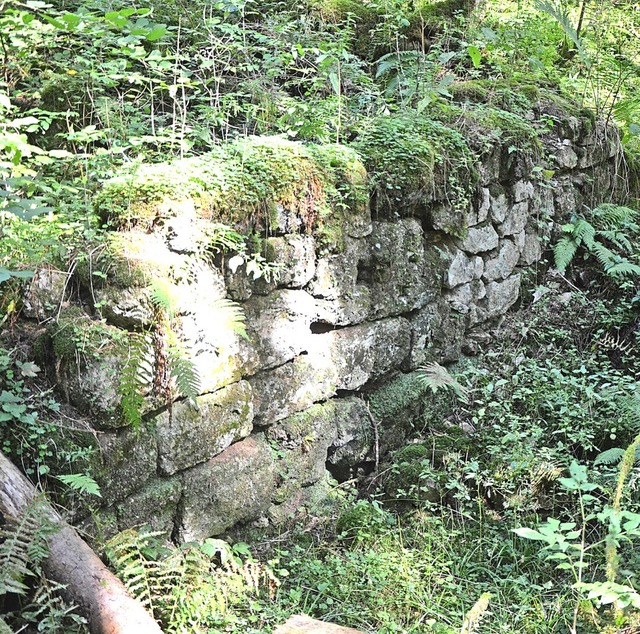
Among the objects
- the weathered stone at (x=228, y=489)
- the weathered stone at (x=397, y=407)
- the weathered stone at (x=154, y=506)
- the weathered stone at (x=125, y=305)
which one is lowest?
the weathered stone at (x=397, y=407)

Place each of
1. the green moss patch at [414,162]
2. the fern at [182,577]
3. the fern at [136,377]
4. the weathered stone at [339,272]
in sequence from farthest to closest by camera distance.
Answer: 1. the green moss patch at [414,162]
2. the weathered stone at [339,272]
3. the fern at [136,377]
4. the fern at [182,577]

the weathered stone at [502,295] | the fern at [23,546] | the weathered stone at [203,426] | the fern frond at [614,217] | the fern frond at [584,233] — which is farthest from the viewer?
the fern frond at [614,217]

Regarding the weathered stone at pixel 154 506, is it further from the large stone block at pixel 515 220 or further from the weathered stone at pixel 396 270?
the large stone block at pixel 515 220

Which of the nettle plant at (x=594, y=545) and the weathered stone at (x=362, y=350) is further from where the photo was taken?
the weathered stone at (x=362, y=350)

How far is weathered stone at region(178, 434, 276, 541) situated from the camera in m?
3.72

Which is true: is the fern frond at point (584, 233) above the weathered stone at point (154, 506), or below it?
above

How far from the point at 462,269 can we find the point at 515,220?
1.00 metres

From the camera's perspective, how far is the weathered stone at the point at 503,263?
6.20m

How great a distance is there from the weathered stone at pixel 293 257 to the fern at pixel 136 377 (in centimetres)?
104

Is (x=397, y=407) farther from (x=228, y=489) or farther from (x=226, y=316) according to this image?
(x=226, y=316)

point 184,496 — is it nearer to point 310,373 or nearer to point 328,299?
point 310,373

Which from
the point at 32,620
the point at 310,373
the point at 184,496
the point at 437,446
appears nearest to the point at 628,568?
the point at 437,446

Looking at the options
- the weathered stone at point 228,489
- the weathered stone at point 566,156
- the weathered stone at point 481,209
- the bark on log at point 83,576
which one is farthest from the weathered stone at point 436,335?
the bark on log at point 83,576

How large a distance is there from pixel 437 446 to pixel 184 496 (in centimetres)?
205
